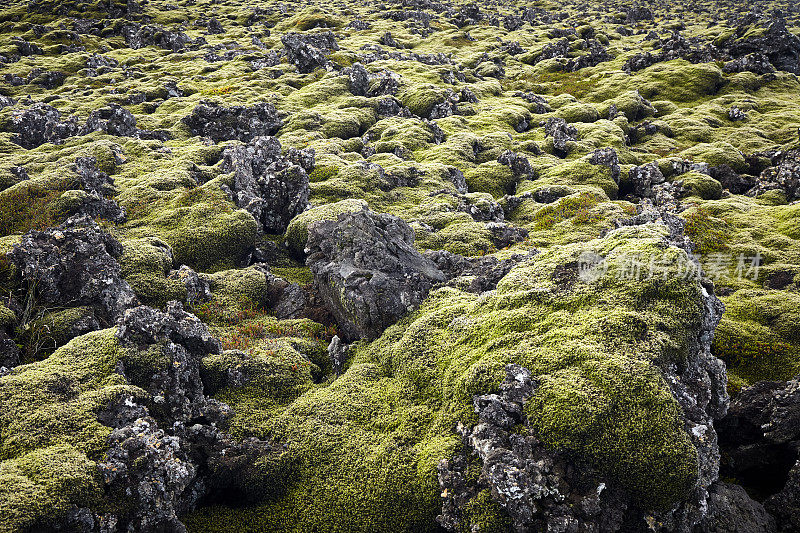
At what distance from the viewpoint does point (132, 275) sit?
44.2 ft

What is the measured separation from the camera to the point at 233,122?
28.6 metres

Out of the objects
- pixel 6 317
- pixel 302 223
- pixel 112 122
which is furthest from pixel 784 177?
pixel 112 122

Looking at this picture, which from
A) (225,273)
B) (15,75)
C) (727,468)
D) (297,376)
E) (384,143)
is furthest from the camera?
(15,75)

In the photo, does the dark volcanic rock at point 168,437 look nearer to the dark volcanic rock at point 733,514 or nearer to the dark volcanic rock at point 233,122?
the dark volcanic rock at point 733,514

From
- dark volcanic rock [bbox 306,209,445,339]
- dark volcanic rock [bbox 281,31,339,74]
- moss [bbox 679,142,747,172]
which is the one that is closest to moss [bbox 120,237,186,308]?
dark volcanic rock [bbox 306,209,445,339]

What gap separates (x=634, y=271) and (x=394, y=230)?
7.18m

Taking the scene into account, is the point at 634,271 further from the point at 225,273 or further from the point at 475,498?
the point at 225,273

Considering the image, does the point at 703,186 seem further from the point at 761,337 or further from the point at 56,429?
the point at 56,429

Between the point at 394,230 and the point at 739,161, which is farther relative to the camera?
the point at 739,161

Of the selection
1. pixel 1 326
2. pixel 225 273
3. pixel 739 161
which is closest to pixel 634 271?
pixel 225 273

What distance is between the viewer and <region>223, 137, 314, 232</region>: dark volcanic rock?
747 inches

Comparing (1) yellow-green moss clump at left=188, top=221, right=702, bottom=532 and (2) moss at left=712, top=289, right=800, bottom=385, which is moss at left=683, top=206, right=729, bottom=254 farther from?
(1) yellow-green moss clump at left=188, top=221, right=702, bottom=532

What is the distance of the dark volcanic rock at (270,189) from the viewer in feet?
62.2

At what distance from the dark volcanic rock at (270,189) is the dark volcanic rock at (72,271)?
690 centimetres
